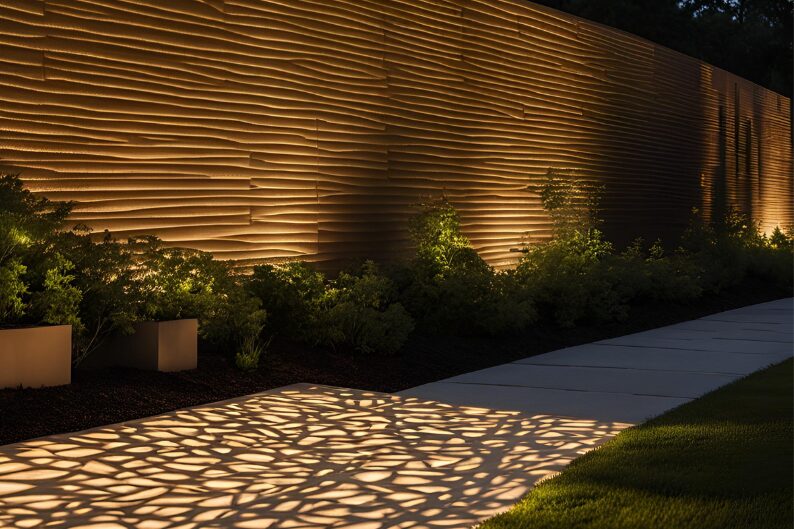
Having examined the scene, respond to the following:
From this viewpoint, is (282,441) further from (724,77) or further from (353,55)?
(724,77)

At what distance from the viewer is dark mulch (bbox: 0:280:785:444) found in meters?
5.65

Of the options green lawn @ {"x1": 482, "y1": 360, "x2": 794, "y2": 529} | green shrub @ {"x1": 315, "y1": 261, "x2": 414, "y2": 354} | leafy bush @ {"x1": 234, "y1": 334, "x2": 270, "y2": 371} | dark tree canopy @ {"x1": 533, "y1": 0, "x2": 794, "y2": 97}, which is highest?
dark tree canopy @ {"x1": 533, "y1": 0, "x2": 794, "y2": 97}

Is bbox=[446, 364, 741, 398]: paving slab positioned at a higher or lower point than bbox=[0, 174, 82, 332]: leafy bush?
lower

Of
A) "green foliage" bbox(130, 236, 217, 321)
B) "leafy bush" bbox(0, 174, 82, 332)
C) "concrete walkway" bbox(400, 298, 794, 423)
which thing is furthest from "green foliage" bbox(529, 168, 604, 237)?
"leafy bush" bbox(0, 174, 82, 332)

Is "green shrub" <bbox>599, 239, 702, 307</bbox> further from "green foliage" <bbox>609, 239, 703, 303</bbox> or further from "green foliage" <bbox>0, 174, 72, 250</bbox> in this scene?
"green foliage" <bbox>0, 174, 72, 250</bbox>

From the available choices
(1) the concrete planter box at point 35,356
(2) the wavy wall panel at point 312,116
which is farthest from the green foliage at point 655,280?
(1) the concrete planter box at point 35,356

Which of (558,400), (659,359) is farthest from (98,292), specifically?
(659,359)

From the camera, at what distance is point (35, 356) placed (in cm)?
585

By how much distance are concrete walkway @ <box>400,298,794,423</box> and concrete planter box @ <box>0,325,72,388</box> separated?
91.7 inches

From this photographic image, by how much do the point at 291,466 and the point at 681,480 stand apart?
1830 mm

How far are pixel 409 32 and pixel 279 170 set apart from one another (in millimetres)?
2821

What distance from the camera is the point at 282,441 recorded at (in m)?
5.53

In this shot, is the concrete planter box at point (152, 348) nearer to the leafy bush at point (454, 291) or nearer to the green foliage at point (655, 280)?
the leafy bush at point (454, 291)

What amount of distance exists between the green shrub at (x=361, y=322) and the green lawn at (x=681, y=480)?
2.56 metres
